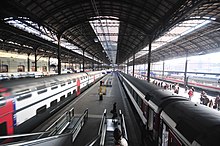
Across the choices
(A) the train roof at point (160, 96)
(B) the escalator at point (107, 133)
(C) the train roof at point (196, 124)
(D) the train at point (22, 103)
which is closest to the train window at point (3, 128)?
(D) the train at point (22, 103)

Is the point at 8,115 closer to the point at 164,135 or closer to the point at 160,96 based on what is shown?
the point at 164,135

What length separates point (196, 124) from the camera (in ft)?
10.5

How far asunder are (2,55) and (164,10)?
31347mm

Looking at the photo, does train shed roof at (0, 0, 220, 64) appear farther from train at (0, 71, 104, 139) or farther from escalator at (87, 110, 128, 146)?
escalator at (87, 110, 128, 146)

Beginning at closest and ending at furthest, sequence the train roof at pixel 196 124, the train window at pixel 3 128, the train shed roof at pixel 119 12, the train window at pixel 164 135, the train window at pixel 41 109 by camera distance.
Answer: the train roof at pixel 196 124
the train window at pixel 164 135
the train window at pixel 3 128
the train window at pixel 41 109
the train shed roof at pixel 119 12

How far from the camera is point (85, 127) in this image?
823 cm

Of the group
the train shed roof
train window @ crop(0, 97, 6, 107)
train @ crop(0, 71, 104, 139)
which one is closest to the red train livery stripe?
train @ crop(0, 71, 104, 139)

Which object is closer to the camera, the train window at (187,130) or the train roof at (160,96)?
the train window at (187,130)

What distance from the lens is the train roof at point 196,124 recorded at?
2.67 m

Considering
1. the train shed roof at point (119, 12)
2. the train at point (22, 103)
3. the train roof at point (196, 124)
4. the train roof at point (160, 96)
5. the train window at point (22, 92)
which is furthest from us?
the train shed roof at point (119, 12)

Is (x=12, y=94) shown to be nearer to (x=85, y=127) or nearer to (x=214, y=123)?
(x=85, y=127)

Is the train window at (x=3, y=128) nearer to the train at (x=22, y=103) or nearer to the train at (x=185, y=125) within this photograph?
the train at (x=22, y=103)

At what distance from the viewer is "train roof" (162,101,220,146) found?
2.67 metres

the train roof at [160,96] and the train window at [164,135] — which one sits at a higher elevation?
the train roof at [160,96]
